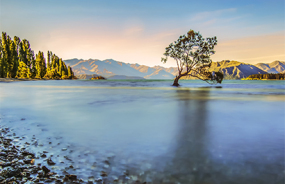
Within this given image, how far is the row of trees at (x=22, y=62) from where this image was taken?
6669 cm

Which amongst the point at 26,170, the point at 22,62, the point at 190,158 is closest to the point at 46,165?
the point at 26,170

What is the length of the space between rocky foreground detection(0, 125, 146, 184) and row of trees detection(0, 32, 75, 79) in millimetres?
74998

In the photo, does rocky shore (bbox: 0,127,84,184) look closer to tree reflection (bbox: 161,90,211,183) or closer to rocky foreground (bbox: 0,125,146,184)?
rocky foreground (bbox: 0,125,146,184)

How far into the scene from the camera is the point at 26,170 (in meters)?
3.63

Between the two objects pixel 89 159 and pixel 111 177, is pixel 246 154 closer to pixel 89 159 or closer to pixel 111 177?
pixel 111 177

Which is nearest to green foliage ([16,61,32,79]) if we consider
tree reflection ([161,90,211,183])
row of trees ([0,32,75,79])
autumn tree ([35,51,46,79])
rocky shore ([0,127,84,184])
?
row of trees ([0,32,75,79])

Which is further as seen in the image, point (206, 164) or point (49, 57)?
point (49, 57)

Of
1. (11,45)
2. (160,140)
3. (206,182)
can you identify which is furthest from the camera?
(11,45)

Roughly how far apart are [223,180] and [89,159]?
8.94 ft

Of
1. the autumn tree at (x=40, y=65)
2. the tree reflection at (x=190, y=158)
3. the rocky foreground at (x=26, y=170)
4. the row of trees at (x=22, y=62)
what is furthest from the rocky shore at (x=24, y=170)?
the autumn tree at (x=40, y=65)

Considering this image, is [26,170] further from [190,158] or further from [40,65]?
[40,65]

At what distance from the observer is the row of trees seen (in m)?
66.7

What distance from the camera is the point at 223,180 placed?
3.42 metres

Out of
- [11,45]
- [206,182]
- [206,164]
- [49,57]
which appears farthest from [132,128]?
[49,57]
